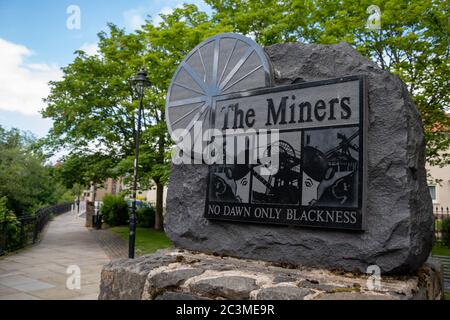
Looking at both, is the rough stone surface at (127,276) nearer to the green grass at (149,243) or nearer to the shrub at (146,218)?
the green grass at (149,243)

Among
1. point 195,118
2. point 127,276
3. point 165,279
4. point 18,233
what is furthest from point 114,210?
point 165,279

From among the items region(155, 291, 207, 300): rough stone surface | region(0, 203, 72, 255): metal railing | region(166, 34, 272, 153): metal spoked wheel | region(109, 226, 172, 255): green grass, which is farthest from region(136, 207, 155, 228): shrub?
region(155, 291, 207, 300): rough stone surface

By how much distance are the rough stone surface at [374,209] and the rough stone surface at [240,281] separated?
0.14m

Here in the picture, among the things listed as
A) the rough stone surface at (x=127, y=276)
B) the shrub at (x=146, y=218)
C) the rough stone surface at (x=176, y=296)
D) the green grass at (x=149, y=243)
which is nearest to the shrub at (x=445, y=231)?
the green grass at (x=149, y=243)

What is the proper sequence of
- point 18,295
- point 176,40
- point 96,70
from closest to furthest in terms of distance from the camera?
point 18,295 < point 176,40 < point 96,70

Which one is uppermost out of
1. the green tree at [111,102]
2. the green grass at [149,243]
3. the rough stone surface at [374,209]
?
the green tree at [111,102]

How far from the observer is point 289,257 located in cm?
350

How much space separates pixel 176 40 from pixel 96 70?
5406 mm

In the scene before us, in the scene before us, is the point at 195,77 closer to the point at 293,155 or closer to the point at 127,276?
the point at 293,155

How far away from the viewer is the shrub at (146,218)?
2145cm

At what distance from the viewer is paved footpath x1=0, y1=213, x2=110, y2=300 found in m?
6.65

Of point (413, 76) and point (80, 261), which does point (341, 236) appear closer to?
point (80, 261)

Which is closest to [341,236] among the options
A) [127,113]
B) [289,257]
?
[289,257]

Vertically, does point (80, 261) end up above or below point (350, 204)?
below
